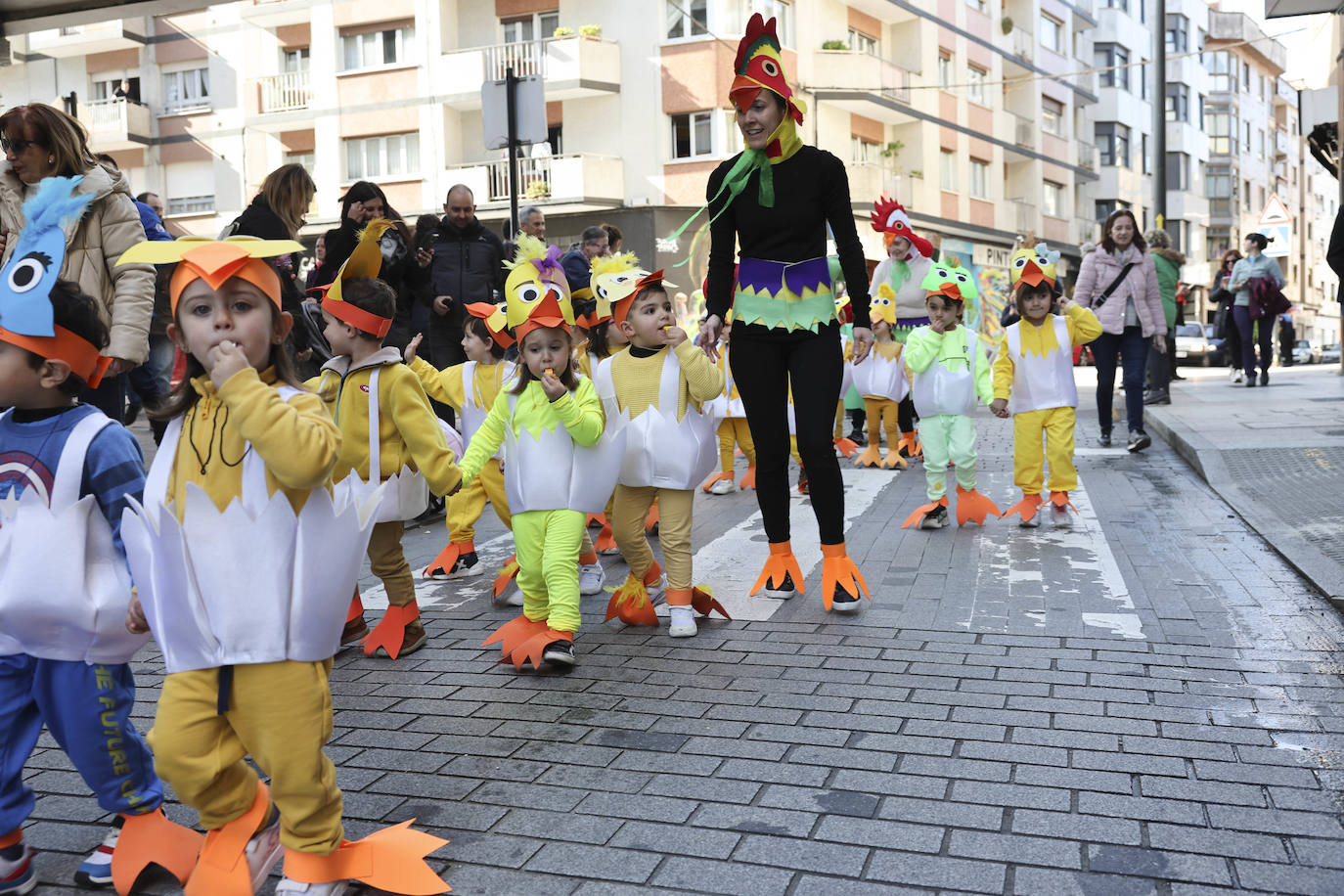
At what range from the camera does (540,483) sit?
5188mm

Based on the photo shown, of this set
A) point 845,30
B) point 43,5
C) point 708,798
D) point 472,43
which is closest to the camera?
point 708,798

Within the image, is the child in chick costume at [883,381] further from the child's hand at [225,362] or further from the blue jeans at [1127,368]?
the child's hand at [225,362]

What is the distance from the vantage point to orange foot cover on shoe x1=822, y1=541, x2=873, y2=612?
5.75 metres

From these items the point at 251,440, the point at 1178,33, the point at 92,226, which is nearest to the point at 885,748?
the point at 251,440

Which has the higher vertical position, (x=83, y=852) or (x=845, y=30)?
(x=845, y=30)

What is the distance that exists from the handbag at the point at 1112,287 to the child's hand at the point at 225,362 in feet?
34.9

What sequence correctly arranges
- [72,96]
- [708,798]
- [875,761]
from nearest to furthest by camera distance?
[708,798] < [875,761] < [72,96]

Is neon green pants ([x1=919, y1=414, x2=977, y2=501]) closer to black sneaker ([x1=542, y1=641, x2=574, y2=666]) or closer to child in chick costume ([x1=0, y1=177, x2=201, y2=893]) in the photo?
black sneaker ([x1=542, y1=641, x2=574, y2=666])

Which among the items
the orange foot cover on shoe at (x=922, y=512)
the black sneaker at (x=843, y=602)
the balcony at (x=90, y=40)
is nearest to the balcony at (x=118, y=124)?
the balcony at (x=90, y=40)

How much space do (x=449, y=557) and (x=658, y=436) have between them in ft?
6.63

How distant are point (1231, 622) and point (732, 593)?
7.47 ft

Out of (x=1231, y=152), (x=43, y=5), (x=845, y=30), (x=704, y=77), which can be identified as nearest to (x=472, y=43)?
(x=704, y=77)

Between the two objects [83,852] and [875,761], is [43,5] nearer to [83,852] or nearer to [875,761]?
[83,852]

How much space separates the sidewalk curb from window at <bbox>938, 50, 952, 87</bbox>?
2749cm
